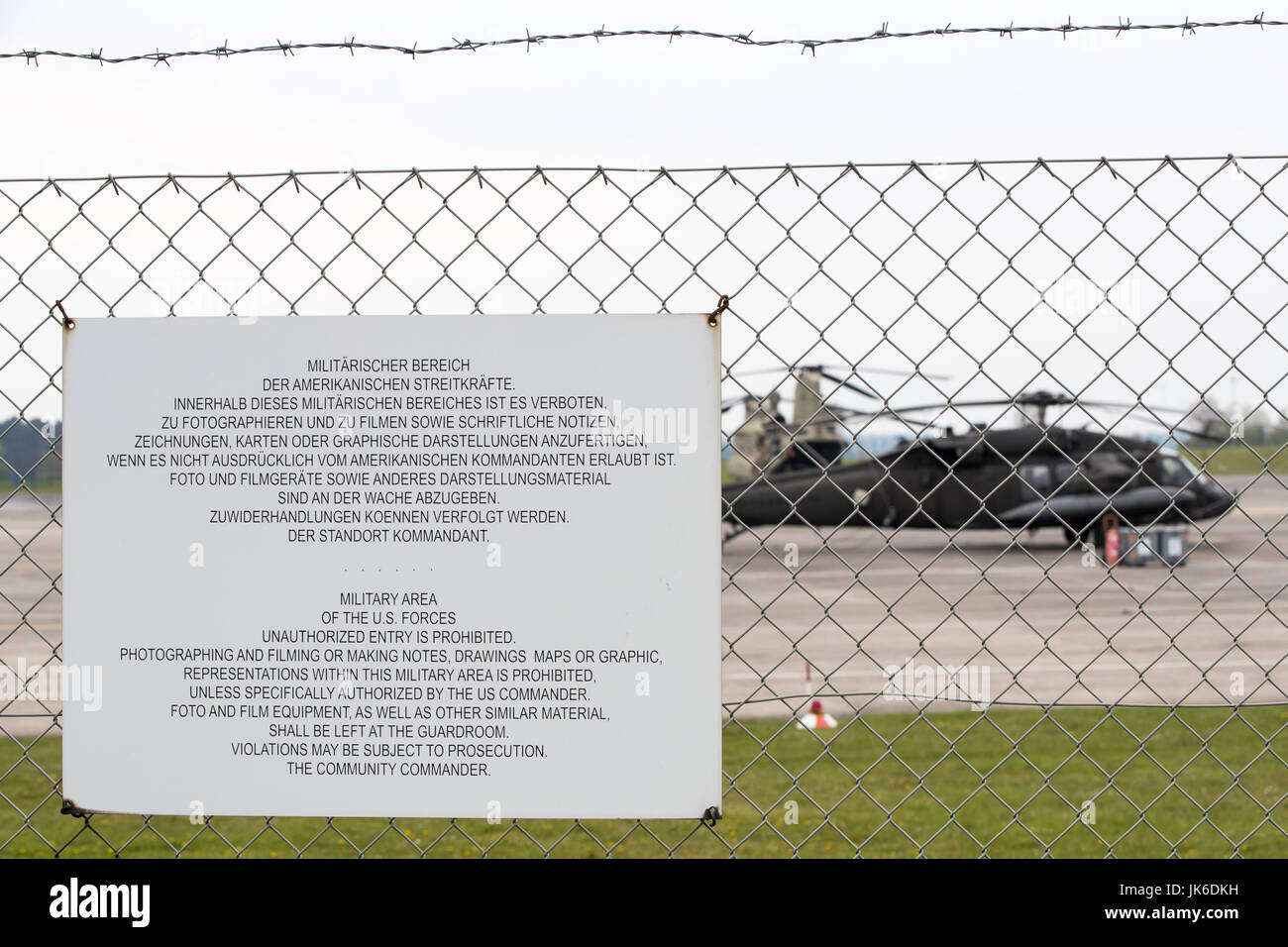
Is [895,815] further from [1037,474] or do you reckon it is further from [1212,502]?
[1212,502]

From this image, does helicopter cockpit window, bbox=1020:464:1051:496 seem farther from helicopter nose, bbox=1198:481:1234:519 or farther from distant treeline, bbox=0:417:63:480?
distant treeline, bbox=0:417:63:480

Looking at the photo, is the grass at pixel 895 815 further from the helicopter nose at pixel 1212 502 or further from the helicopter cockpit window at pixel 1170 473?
the helicopter nose at pixel 1212 502

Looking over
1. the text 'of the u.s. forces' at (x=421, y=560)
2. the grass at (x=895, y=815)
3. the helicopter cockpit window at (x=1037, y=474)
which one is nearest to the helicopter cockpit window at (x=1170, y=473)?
the helicopter cockpit window at (x=1037, y=474)

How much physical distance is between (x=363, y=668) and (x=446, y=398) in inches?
20.2

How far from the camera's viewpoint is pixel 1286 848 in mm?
4645

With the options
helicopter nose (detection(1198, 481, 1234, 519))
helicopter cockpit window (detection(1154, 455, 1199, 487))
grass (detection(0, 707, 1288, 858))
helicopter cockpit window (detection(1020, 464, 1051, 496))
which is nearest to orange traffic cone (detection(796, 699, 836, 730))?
grass (detection(0, 707, 1288, 858))

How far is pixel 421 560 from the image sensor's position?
1.92 meters

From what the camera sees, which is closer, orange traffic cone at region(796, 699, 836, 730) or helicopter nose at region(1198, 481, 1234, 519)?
orange traffic cone at region(796, 699, 836, 730)

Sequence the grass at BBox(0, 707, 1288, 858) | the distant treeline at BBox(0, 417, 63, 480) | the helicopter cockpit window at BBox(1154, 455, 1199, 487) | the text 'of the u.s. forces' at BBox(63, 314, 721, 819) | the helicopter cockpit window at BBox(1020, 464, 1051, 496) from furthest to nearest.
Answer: the helicopter cockpit window at BBox(1020, 464, 1051, 496) → the helicopter cockpit window at BBox(1154, 455, 1199, 487) → the grass at BBox(0, 707, 1288, 858) → the distant treeline at BBox(0, 417, 63, 480) → the text 'of the u.s. forces' at BBox(63, 314, 721, 819)

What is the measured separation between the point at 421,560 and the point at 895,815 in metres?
4.14

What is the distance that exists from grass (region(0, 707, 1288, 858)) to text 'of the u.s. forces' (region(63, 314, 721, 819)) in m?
2.01

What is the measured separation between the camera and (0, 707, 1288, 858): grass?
4.76m
